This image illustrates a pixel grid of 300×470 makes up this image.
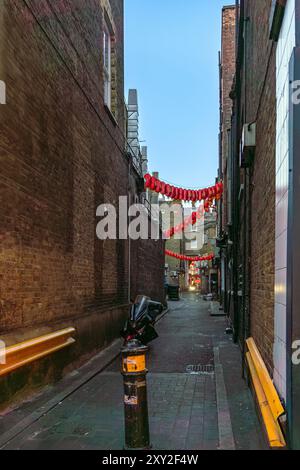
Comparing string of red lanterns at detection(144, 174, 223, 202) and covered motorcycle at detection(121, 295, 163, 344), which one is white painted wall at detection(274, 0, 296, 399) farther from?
string of red lanterns at detection(144, 174, 223, 202)

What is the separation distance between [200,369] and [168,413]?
2992 mm

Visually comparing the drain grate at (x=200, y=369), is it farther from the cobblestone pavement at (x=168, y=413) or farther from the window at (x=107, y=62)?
the window at (x=107, y=62)

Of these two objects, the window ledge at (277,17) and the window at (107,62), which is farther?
the window at (107,62)

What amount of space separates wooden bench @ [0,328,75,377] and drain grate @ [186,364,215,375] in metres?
2.30

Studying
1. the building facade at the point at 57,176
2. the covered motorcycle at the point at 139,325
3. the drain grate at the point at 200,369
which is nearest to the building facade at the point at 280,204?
the drain grate at the point at 200,369

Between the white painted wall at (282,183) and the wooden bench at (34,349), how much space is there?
123 inches

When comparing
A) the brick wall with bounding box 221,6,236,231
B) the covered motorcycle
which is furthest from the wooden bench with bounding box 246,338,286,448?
the brick wall with bounding box 221,6,236,231

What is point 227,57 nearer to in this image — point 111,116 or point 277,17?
point 111,116

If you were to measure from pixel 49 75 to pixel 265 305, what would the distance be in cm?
510

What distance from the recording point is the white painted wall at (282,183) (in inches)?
140

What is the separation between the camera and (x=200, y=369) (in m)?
8.78

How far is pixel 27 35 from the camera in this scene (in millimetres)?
6688

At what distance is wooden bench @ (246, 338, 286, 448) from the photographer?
3.49 metres

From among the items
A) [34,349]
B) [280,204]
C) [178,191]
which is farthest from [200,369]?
[178,191]
